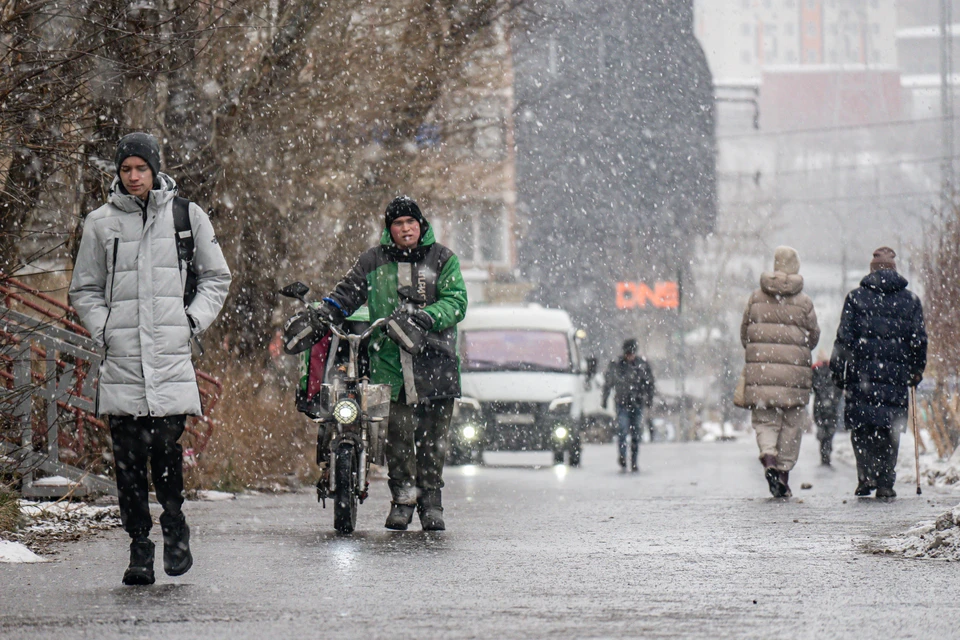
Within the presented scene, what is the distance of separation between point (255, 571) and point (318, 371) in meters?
2.81

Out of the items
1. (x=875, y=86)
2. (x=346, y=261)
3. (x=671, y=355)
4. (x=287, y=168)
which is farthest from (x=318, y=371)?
(x=875, y=86)

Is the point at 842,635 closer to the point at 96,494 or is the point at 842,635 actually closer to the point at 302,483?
the point at 96,494

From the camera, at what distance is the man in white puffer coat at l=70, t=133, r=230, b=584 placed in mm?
6848

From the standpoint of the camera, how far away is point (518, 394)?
2255 centimetres

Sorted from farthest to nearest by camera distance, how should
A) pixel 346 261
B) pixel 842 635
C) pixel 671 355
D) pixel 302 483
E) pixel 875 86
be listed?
pixel 875 86 < pixel 671 355 < pixel 346 261 < pixel 302 483 < pixel 842 635

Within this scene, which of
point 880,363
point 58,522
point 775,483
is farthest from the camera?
point 775,483

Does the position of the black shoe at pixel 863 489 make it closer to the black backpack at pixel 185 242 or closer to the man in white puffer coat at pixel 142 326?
the man in white puffer coat at pixel 142 326

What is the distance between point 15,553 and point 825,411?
14873 millimetres

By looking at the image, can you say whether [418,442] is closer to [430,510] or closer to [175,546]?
[430,510]

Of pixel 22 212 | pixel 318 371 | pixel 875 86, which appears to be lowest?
pixel 318 371

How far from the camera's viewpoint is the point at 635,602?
643 cm

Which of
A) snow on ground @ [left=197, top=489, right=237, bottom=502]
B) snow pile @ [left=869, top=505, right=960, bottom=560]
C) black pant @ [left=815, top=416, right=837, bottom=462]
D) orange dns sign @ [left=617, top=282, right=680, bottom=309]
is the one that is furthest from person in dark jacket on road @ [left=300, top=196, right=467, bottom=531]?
orange dns sign @ [left=617, top=282, right=680, bottom=309]

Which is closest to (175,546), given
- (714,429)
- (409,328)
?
(409,328)

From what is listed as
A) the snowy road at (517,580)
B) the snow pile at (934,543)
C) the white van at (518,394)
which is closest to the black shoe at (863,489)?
the snowy road at (517,580)
